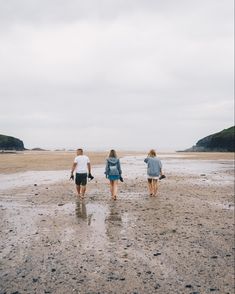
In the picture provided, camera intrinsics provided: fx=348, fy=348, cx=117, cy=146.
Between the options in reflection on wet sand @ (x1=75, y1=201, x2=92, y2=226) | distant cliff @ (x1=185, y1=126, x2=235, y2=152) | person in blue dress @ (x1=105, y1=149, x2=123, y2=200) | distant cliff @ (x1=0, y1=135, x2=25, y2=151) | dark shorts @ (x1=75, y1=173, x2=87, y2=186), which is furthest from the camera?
distant cliff @ (x1=0, y1=135, x2=25, y2=151)

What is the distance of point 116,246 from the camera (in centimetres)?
918

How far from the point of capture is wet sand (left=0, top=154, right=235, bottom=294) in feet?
23.8

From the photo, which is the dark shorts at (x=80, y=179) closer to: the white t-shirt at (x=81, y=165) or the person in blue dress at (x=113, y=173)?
the white t-shirt at (x=81, y=165)

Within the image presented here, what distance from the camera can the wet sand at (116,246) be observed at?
7242 millimetres

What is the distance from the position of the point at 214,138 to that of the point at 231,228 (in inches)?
4725

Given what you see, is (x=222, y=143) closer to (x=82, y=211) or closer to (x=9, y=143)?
(x=9, y=143)

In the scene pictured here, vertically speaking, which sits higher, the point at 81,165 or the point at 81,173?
the point at 81,165

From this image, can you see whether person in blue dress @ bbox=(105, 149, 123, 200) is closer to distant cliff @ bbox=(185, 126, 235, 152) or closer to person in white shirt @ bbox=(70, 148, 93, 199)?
person in white shirt @ bbox=(70, 148, 93, 199)

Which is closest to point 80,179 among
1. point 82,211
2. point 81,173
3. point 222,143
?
point 81,173

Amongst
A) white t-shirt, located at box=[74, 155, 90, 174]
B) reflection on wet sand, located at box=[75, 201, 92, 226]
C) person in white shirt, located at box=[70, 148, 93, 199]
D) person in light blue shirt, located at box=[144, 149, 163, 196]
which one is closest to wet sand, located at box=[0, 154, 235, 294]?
reflection on wet sand, located at box=[75, 201, 92, 226]

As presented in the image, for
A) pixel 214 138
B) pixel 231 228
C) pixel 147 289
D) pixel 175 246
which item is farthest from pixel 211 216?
pixel 214 138

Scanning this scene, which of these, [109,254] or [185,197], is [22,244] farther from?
[185,197]

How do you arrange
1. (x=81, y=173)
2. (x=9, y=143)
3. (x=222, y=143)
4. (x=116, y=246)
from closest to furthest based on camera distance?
(x=116, y=246)
(x=81, y=173)
(x=9, y=143)
(x=222, y=143)

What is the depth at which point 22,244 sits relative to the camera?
915cm
